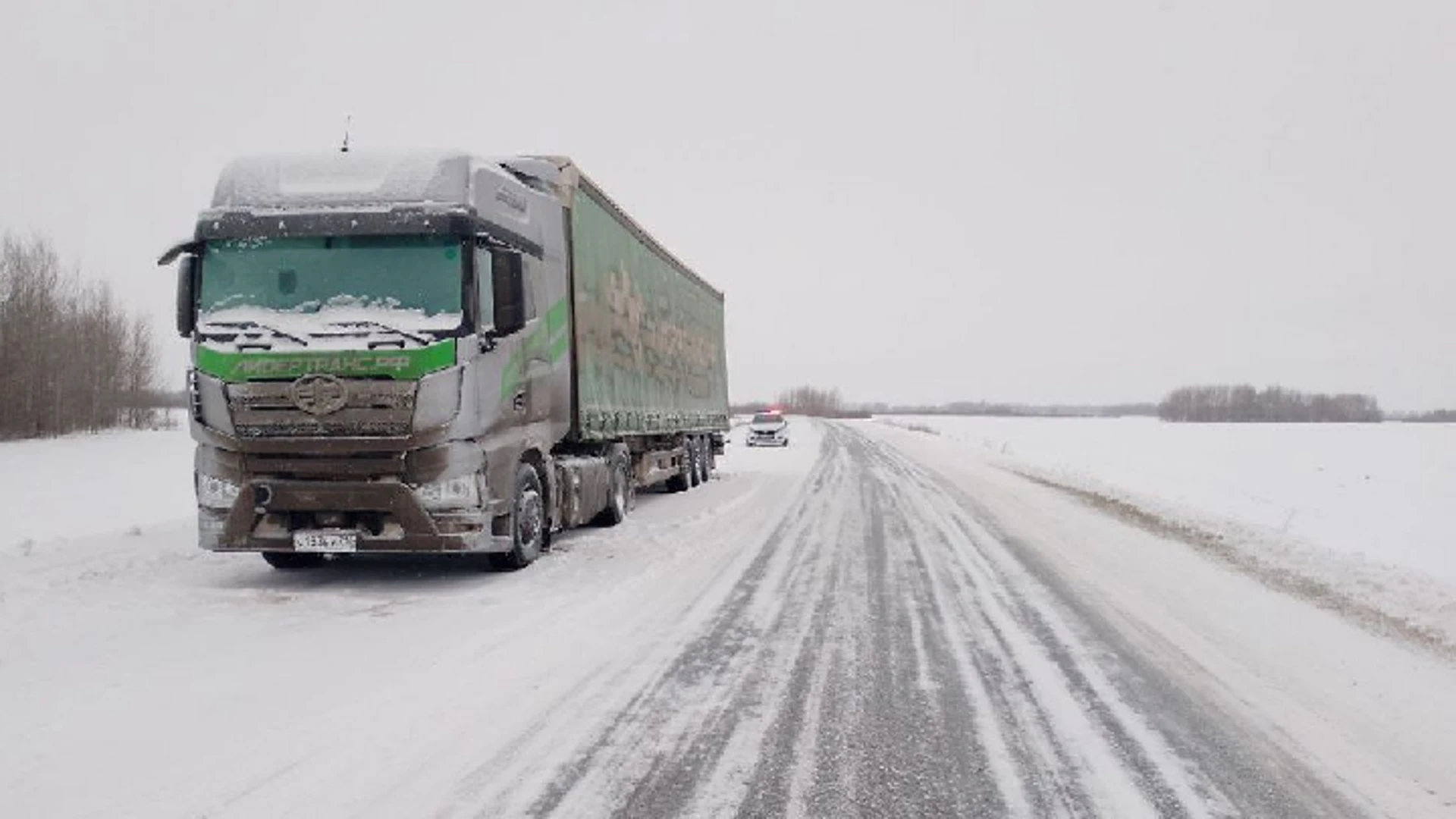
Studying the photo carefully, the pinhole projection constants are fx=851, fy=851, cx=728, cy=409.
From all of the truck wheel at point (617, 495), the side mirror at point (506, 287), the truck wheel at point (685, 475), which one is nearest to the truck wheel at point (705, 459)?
the truck wheel at point (685, 475)

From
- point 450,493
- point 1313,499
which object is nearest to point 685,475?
point 450,493

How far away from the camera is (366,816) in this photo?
286 cm

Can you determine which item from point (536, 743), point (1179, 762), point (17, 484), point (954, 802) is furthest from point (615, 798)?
point (17, 484)

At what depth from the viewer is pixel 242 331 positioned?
6723 millimetres

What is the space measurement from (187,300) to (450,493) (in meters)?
2.66

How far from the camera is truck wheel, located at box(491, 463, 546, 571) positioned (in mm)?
7758

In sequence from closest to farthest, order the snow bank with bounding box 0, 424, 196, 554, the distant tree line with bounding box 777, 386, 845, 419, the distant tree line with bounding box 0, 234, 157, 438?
the snow bank with bounding box 0, 424, 196, 554, the distant tree line with bounding box 0, 234, 157, 438, the distant tree line with bounding box 777, 386, 845, 419

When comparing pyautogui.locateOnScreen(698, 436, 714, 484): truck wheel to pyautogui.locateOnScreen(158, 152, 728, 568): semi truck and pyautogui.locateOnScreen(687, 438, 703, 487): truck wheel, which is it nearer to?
pyautogui.locateOnScreen(687, 438, 703, 487): truck wheel

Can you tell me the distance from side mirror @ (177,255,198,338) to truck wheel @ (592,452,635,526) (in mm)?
5272

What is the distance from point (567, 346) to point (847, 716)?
20.2ft

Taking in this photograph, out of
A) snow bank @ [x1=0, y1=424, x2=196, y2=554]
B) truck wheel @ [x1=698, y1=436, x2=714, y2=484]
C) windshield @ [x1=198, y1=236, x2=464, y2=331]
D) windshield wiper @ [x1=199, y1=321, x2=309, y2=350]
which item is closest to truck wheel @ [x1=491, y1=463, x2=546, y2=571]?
windshield @ [x1=198, y1=236, x2=464, y2=331]

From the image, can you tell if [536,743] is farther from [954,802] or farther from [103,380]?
[103,380]

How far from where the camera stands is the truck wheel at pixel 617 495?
1120cm

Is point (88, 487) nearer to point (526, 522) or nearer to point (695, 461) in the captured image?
point (695, 461)
